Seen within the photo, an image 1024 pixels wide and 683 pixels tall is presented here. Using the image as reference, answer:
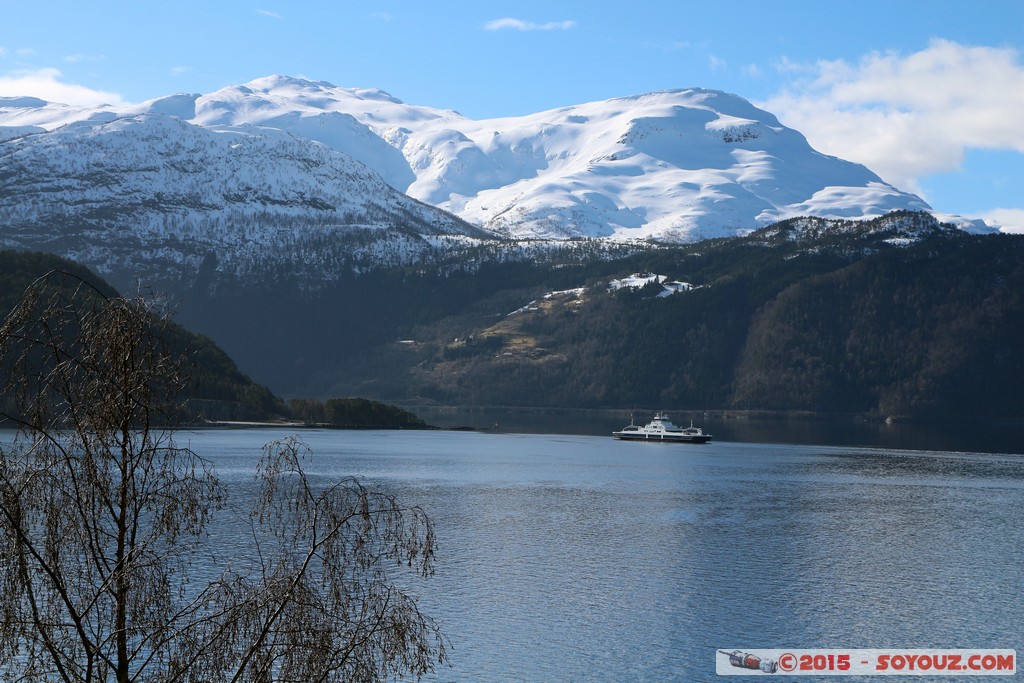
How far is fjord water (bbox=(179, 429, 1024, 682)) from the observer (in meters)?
58.2

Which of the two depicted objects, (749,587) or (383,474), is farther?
(383,474)

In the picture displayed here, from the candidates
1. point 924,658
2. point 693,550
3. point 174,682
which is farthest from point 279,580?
point 693,550

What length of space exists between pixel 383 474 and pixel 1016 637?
306 feet

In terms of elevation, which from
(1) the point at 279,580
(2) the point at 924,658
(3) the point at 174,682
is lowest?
(2) the point at 924,658

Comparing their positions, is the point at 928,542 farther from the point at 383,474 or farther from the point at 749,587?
the point at 383,474

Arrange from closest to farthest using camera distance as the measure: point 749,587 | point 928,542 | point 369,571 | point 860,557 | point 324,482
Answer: point 369,571, point 749,587, point 860,557, point 928,542, point 324,482

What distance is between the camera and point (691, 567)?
8125 cm

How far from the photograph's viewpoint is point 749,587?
74.1 meters

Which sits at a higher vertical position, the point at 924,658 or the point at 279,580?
the point at 279,580

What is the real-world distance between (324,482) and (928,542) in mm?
60178

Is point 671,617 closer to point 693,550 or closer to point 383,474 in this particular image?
point 693,550

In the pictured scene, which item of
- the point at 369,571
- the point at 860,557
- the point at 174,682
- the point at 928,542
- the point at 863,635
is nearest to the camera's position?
the point at 174,682

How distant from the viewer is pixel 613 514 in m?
114

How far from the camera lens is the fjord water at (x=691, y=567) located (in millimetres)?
58250
